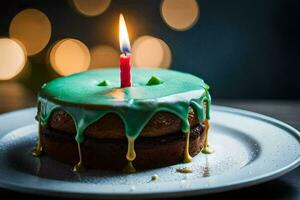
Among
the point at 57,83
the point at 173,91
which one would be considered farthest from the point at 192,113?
the point at 57,83

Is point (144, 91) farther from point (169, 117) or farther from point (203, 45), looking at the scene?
point (203, 45)

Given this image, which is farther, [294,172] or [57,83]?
[57,83]

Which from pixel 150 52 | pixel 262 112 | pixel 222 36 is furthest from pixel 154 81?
pixel 150 52

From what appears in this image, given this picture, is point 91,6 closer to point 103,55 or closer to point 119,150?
point 103,55

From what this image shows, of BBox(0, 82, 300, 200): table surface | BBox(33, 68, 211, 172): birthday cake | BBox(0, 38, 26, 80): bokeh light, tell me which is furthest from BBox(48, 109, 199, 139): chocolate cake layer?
BBox(0, 38, 26, 80): bokeh light

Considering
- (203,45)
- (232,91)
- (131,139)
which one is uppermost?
(131,139)

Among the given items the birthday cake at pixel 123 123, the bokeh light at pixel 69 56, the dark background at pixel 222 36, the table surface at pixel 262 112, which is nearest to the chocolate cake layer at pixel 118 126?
the birthday cake at pixel 123 123

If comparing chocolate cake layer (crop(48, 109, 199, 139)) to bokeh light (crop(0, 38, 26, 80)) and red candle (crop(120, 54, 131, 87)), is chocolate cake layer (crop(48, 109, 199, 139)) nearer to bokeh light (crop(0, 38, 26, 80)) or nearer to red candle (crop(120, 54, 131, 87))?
red candle (crop(120, 54, 131, 87))
